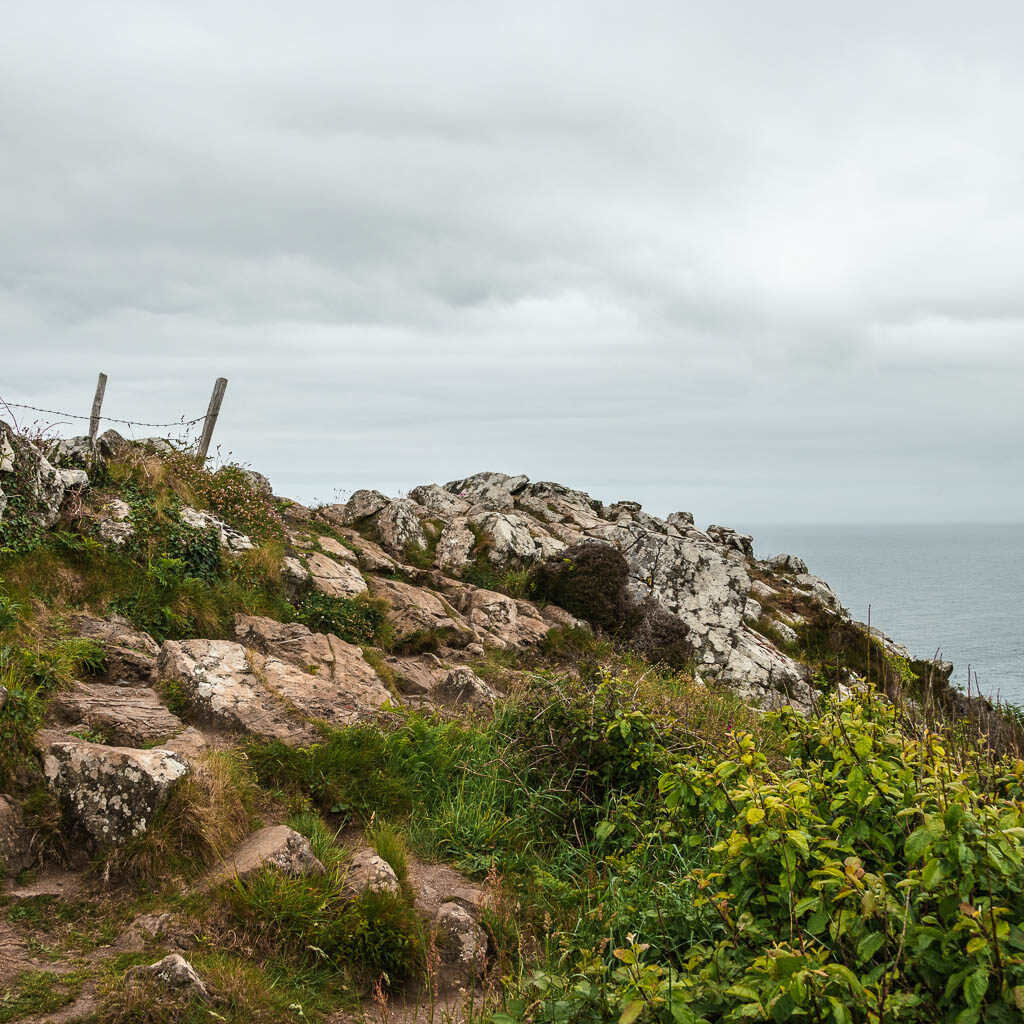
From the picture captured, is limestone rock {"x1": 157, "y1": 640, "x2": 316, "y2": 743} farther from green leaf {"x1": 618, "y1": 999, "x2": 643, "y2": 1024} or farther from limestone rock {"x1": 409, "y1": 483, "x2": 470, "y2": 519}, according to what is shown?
limestone rock {"x1": 409, "y1": 483, "x2": 470, "y2": 519}

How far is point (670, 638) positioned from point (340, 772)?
11953mm

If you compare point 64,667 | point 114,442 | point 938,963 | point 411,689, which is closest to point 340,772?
point 64,667

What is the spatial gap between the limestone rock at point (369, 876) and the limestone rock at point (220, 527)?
317 inches

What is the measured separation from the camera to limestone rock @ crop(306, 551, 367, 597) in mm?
13633

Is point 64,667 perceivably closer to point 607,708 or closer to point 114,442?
point 607,708

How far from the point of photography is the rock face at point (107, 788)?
5555 millimetres

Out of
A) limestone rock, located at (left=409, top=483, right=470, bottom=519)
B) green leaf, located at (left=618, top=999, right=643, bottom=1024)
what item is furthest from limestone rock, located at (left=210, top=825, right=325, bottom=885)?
limestone rock, located at (left=409, top=483, right=470, bottom=519)

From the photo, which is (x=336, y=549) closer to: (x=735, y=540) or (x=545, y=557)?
(x=545, y=557)

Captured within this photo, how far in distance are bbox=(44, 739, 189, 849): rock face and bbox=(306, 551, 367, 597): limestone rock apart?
24.6 ft

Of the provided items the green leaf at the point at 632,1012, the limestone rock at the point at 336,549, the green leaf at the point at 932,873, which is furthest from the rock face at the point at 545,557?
the green leaf at the point at 932,873

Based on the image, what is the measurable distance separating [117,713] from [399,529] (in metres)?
12.0

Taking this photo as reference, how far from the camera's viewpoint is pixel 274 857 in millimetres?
5438

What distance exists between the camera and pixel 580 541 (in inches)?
803

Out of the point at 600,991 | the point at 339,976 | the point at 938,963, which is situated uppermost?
the point at 938,963
